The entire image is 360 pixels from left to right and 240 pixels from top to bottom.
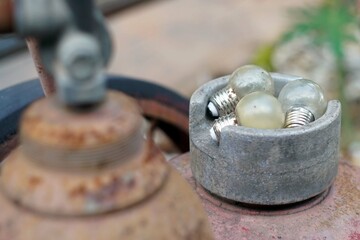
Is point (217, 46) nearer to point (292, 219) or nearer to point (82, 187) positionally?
point (292, 219)

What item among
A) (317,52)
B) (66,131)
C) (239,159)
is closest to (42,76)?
(239,159)

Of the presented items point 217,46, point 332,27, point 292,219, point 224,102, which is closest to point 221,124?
point 224,102

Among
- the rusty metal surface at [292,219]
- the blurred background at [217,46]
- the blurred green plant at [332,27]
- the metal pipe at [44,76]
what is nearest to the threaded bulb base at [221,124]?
the rusty metal surface at [292,219]

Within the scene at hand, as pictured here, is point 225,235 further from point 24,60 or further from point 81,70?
point 24,60

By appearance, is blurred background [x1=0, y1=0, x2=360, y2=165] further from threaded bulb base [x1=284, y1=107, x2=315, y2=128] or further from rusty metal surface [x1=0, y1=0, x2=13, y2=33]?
rusty metal surface [x1=0, y1=0, x2=13, y2=33]

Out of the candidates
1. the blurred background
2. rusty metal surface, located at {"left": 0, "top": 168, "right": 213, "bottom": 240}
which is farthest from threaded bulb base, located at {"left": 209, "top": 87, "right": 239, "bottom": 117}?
the blurred background

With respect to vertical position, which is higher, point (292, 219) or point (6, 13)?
point (6, 13)
